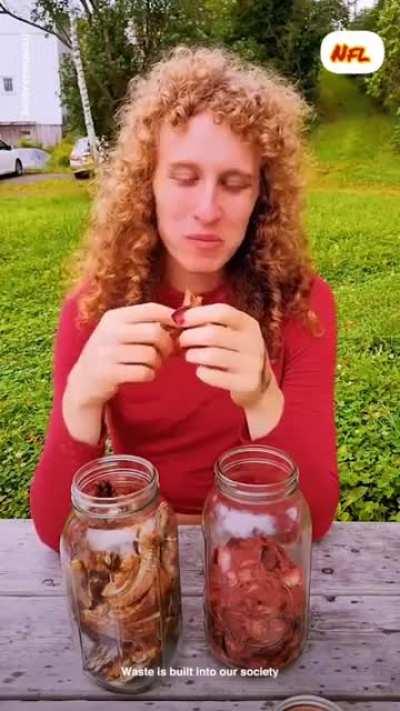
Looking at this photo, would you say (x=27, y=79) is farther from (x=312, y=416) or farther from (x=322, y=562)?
(x=322, y=562)

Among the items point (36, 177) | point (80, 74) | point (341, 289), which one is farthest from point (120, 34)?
point (341, 289)

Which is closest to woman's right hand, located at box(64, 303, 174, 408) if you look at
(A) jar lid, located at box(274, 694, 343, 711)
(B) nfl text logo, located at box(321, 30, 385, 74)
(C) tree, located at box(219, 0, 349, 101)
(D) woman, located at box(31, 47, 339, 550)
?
(D) woman, located at box(31, 47, 339, 550)

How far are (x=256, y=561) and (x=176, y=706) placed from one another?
0.16 meters

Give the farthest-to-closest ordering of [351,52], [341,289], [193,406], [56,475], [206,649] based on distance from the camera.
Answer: [341,289] → [351,52] → [193,406] → [56,475] → [206,649]

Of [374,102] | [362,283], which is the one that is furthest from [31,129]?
[374,102]

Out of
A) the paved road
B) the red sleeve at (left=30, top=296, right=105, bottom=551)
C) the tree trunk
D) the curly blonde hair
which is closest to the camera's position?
the red sleeve at (left=30, top=296, right=105, bottom=551)

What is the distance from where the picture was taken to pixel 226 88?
88 centimetres

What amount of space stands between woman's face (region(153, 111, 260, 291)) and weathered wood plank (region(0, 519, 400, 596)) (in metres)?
0.38

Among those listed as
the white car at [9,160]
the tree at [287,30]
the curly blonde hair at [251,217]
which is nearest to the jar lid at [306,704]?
the curly blonde hair at [251,217]

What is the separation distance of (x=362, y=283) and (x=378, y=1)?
1.76 meters

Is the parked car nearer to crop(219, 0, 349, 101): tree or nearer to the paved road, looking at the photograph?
the paved road

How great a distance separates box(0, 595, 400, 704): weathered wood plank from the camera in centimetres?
65

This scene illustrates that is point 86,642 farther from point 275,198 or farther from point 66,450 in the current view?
point 275,198

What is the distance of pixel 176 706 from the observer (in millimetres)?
635
